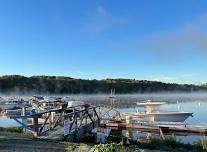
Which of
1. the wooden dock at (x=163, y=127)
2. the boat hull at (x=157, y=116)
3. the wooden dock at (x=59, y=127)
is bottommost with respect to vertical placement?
the wooden dock at (x=163, y=127)

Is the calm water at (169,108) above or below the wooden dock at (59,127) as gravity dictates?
below

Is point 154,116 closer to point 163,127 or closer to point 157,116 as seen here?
point 157,116

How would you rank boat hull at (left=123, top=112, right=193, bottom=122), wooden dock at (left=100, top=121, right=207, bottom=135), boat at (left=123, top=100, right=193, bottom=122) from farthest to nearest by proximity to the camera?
boat at (left=123, top=100, right=193, bottom=122) → boat hull at (left=123, top=112, right=193, bottom=122) → wooden dock at (left=100, top=121, right=207, bottom=135)

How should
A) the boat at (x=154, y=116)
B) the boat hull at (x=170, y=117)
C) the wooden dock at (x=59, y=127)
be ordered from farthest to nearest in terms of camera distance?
the boat hull at (x=170, y=117) < the boat at (x=154, y=116) < the wooden dock at (x=59, y=127)

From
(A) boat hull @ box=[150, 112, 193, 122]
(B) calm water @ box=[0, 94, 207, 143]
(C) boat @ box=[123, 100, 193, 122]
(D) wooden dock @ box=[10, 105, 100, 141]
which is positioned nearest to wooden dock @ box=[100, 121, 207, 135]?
(B) calm water @ box=[0, 94, 207, 143]

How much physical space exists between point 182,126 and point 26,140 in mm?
16571

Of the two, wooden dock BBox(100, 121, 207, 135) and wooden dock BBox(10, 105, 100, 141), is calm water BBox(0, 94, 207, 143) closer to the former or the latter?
wooden dock BBox(100, 121, 207, 135)

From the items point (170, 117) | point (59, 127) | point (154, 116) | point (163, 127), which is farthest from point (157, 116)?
point (59, 127)

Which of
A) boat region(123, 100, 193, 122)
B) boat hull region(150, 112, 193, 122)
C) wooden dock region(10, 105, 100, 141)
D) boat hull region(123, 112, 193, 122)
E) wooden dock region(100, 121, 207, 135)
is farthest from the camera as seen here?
boat hull region(150, 112, 193, 122)

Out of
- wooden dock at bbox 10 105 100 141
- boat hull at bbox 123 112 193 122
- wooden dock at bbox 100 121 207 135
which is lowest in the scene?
wooden dock at bbox 100 121 207 135

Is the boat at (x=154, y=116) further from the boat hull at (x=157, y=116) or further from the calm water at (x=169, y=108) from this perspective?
the calm water at (x=169, y=108)

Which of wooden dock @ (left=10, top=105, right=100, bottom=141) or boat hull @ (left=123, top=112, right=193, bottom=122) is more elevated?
wooden dock @ (left=10, top=105, right=100, bottom=141)

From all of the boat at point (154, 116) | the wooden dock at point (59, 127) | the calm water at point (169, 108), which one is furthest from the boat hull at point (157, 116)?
the wooden dock at point (59, 127)

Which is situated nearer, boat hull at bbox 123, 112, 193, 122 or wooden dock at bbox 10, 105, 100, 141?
wooden dock at bbox 10, 105, 100, 141
